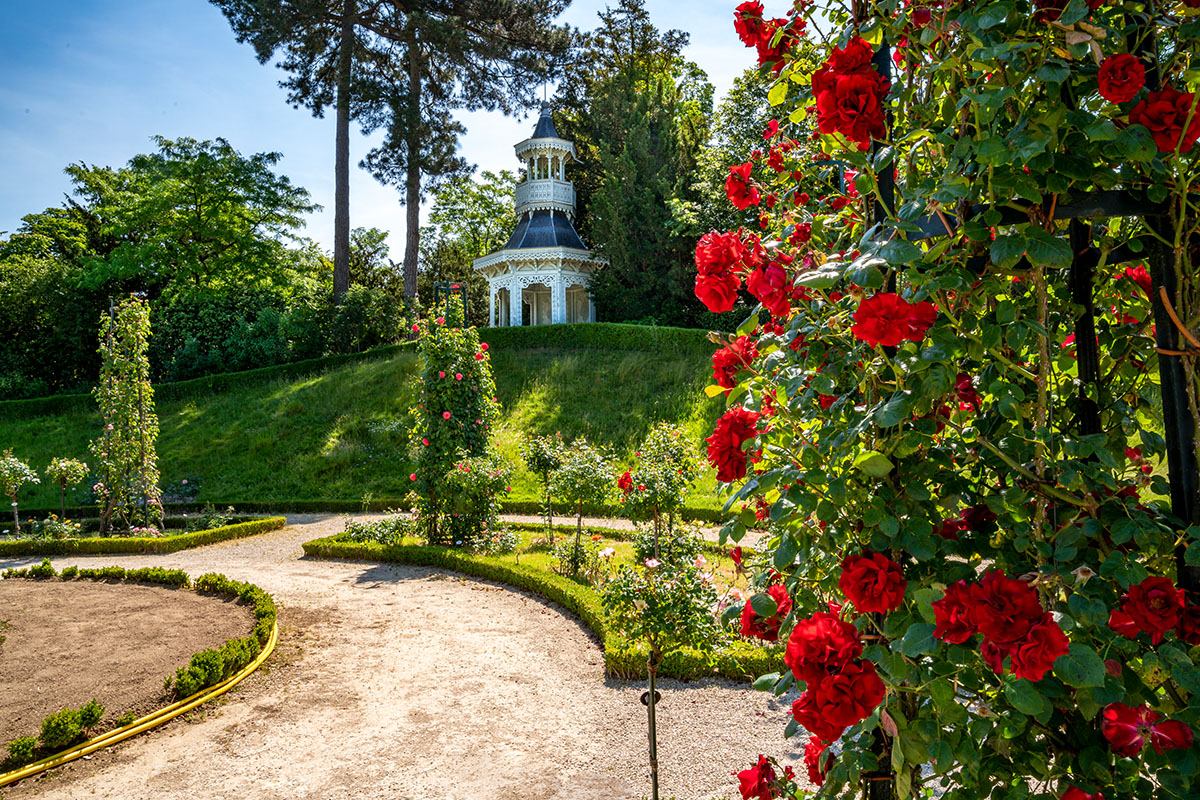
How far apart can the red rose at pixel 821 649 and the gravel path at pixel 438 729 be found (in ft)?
9.27

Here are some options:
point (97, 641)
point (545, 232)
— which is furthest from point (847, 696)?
point (545, 232)

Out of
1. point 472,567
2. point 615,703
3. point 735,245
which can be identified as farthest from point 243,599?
point 735,245

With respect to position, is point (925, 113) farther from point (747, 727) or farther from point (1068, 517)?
point (747, 727)

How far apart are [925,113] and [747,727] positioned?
4.09 m

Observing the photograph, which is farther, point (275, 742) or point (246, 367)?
point (246, 367)

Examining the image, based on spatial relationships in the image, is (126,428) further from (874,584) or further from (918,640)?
(918,640)

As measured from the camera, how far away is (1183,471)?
1.33 m

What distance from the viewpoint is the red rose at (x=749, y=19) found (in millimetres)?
1763

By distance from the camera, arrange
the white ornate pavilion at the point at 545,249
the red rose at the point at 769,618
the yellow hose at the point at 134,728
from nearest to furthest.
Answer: the red rose at the point at 769,618 < the yellow hose at the point at 134,728 < the white ornate pavilion at the point at 545,249

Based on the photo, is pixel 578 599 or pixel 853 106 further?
pixel 578 599

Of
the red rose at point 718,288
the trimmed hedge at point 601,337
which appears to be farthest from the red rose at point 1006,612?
the trimmed hedge at point 601,337

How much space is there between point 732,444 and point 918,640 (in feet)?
2.28

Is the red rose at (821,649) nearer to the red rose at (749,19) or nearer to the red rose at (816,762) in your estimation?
the red rose at (816,762)

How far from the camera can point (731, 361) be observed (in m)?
1.91
